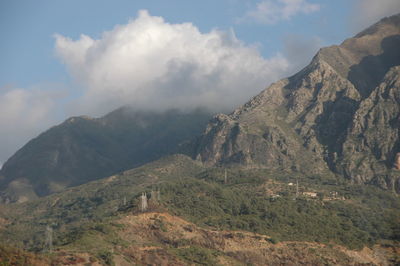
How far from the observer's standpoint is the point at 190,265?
197 meters

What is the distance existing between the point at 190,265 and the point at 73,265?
136 ft

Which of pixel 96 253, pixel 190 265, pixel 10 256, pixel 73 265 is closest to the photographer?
pixel 10 256

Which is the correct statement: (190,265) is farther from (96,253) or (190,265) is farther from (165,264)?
(96,253)

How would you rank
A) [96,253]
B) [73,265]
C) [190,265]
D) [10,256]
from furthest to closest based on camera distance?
[190,265]
[96,253]
[73,265]
[10,256]

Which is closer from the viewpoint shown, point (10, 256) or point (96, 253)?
point (10, 256)

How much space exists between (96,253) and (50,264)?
867 inches

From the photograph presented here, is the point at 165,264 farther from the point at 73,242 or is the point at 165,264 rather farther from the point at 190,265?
the point at 73,242

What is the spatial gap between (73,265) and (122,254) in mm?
25102

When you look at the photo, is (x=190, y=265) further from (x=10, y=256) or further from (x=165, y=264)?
(x=10, y=256)

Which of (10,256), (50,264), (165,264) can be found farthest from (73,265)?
(165,264)

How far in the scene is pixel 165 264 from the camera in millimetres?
193250

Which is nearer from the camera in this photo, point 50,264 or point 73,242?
point 50,264

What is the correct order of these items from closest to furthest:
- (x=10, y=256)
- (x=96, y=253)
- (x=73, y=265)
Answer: (x=10, y=256)
(x=73, y=265)
(x=96, y=253)

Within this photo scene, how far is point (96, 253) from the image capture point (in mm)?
182750
